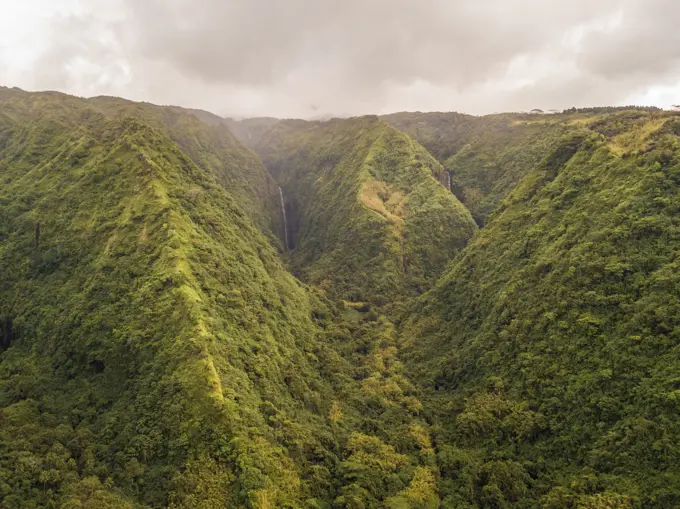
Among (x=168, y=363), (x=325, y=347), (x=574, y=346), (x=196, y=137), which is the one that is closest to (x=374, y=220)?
(x=325, y=347)

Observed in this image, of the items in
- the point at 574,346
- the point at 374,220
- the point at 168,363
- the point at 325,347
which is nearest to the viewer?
the point at 168,363

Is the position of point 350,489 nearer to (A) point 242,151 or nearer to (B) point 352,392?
(B) point 352,392

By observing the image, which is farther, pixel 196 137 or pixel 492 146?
pixel 196 137

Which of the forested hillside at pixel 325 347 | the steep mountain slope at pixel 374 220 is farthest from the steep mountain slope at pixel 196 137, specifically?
the forested hillside at pixel 325 347

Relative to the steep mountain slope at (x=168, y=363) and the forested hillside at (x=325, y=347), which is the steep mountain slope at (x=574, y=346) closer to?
the forested hillside at (x=325, y=347)

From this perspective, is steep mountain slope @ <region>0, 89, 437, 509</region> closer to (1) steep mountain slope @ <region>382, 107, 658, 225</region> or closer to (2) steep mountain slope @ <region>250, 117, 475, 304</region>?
(2) steep mountain slope @ <region>250, 117, 475, 304</region>

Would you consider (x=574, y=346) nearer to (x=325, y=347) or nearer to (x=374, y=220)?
(x=325, y=347)

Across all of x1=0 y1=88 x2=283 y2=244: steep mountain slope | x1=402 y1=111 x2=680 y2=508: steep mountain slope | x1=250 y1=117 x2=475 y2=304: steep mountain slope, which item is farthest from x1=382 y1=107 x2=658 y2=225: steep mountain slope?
x1=0 y1=88 x2=283 y2=244: steep mountain slope
